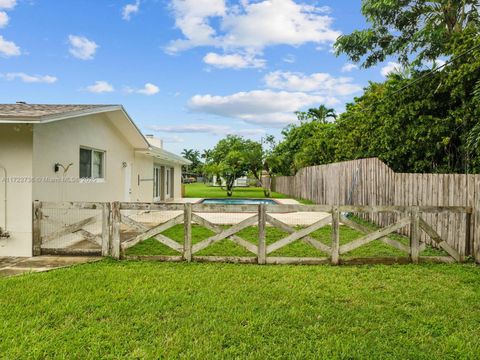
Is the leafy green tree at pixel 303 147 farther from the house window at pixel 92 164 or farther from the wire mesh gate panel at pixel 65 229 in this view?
the wire mesh gate panel at pixel 65 229

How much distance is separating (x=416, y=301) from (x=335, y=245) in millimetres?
1800

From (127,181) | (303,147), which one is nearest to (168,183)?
(127,181)

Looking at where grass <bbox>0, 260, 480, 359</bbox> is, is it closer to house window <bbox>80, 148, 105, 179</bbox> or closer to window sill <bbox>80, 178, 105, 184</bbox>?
window sill <bbox>80, 178, 105, 184</bbox>

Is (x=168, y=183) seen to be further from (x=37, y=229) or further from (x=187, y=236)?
(x=187, y=236)

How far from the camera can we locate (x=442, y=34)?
1251 centimetres

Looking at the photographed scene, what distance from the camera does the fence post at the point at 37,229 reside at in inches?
239

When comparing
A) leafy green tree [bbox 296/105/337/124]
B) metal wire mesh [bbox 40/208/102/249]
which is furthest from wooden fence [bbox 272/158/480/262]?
leafy green tree [bbox 296/105/337/124]

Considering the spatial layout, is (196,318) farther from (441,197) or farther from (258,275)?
(441,197)

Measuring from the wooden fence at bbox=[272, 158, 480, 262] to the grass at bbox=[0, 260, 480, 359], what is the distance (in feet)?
3.07

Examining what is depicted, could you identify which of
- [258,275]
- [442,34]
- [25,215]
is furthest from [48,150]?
[442,34]

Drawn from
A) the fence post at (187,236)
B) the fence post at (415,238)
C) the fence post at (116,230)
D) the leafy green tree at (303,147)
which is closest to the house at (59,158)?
the fence post at (116,230)

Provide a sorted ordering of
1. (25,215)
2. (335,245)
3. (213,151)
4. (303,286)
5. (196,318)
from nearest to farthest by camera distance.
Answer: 1. (196,318)
2. (303,286)
3. (335,245)
4. (25,215)
5. (213,151)

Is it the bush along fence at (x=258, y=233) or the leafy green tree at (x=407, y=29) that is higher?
the leafy green tree at (x=407, y=29)

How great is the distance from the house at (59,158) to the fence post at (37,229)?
0.61 ft
